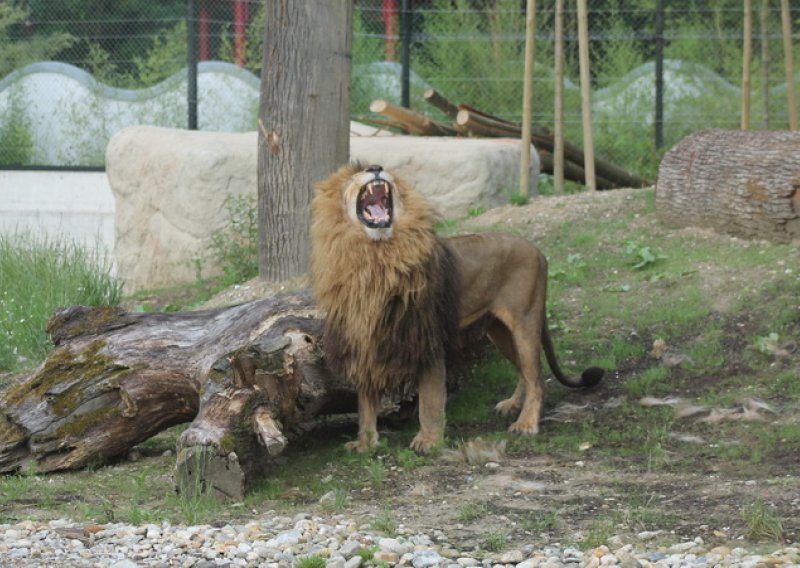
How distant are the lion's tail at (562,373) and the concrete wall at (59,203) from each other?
8.67 m

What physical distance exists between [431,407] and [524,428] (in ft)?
2.22

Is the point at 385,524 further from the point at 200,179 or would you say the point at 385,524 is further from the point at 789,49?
the point at 789,49

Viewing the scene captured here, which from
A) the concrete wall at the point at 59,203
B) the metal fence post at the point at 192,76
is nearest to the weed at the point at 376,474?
the metal fence post at the point at 192,76

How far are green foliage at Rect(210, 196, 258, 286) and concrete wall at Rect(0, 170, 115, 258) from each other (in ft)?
11.3

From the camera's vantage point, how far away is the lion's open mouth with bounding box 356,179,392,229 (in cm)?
716

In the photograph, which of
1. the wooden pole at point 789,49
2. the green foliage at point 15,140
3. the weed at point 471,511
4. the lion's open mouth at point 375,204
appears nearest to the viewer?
the weed at point 471,511

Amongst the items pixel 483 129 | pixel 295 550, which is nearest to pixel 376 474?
pixel 295 550

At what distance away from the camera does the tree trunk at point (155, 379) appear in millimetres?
6969

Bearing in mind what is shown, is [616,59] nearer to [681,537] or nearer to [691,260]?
[691,260]

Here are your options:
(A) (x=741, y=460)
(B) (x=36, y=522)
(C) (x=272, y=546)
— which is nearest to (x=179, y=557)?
(C) (x=272, y=546)

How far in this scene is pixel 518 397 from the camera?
8.26 metres

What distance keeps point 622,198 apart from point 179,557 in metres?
7.20

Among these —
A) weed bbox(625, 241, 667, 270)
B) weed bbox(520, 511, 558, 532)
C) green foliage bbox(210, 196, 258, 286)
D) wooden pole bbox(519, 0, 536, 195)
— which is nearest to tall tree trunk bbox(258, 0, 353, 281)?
green foliage bbox(210, 196, 258, 286)

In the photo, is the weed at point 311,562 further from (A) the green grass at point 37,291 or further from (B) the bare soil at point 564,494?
(A) the green grass at point 37,291
